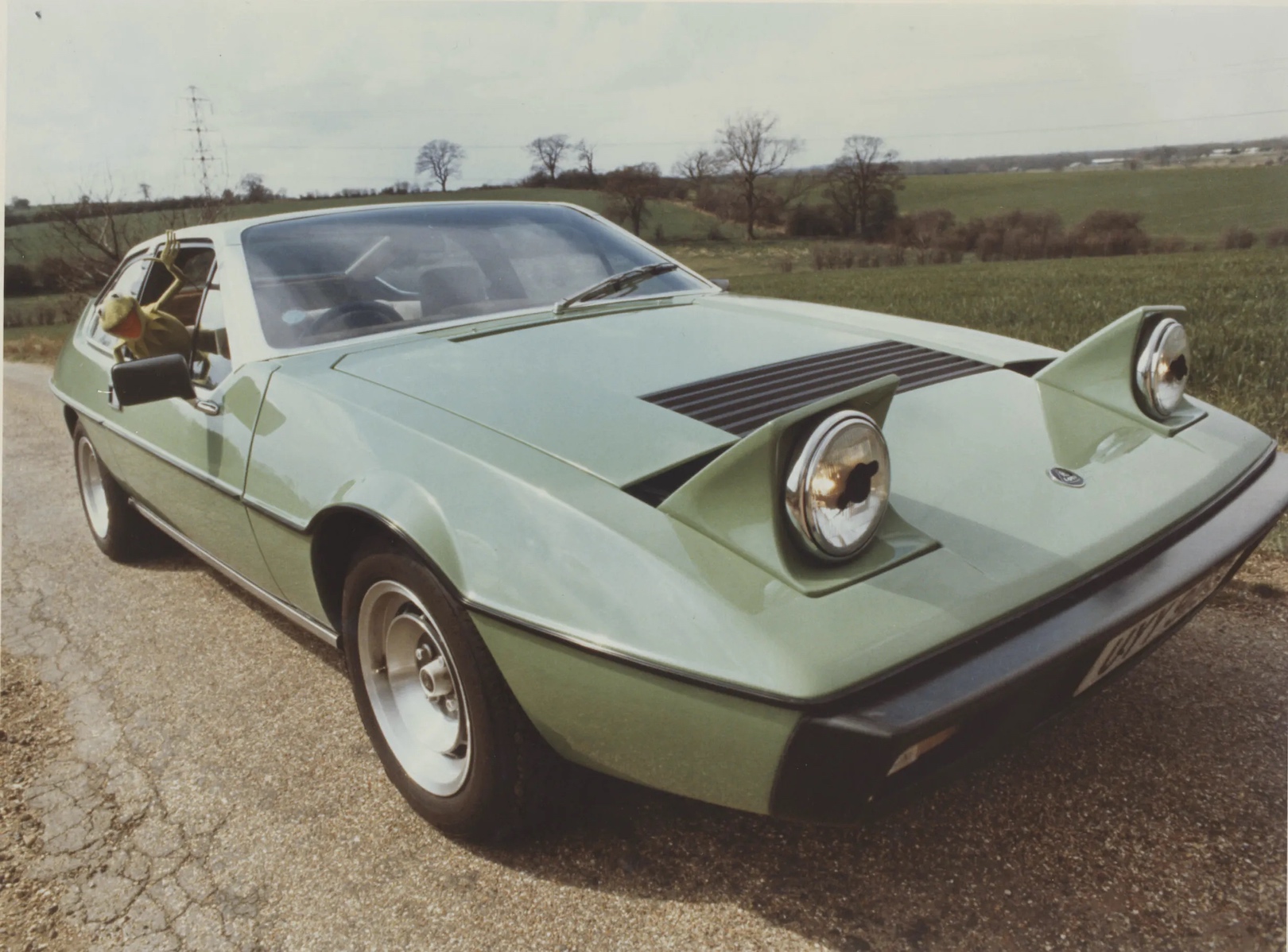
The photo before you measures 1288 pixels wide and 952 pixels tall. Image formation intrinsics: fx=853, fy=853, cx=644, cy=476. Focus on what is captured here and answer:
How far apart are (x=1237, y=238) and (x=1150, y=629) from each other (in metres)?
24.7

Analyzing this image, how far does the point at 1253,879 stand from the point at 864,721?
38.7 inches

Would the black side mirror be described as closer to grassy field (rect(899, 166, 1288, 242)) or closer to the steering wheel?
the steering wheel

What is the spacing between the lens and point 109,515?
147 inches

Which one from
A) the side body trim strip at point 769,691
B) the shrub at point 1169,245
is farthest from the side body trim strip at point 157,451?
the shrub at point 1169,245

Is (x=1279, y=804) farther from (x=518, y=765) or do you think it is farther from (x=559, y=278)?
(x=559, y=278)

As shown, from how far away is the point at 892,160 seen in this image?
29.0 metres

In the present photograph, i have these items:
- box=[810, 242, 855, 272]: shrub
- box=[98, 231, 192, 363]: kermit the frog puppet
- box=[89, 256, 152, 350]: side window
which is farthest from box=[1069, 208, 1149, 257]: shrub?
box=[98, 231, 192, 363]: kermit the frog puppet

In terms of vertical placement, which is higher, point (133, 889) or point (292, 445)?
point (292, 445)

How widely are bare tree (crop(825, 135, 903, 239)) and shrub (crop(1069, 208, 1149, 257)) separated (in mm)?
6692

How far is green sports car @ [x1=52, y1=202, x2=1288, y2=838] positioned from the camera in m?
1.34

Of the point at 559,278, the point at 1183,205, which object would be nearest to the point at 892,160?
the point at 1183,205

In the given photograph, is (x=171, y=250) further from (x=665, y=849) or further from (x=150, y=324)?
(x=665, y=849)

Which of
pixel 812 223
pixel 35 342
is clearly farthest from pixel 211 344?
pixel 812 223

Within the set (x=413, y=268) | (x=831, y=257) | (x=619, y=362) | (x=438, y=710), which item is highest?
(x=831, y=257)
